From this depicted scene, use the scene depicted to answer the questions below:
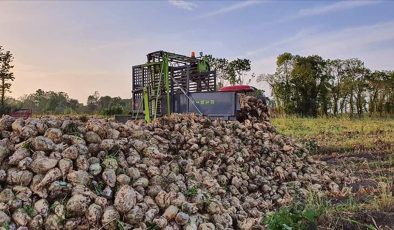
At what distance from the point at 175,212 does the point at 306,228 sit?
1.21 metres

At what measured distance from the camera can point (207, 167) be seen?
5758 millimetres

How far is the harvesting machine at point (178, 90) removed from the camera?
7879 millimetres

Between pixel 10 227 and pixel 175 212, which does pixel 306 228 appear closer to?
pixel 175 212

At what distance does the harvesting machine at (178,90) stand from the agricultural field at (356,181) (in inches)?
96.1

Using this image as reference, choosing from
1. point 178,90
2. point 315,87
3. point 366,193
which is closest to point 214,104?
point 178,90

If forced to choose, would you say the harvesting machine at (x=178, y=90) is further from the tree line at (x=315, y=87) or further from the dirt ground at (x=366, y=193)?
the tree line at (x=315, y=87)

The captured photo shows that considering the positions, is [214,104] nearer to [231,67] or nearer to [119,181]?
[119,181]

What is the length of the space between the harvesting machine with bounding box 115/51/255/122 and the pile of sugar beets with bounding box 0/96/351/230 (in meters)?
1.74

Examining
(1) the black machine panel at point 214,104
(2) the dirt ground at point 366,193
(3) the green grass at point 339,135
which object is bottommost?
(2) the dirt ground at point 366,193

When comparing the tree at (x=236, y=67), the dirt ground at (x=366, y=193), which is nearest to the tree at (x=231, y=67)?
the tree at (x=236, y=67)

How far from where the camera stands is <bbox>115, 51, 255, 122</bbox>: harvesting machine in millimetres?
7879

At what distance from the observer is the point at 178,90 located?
880 centimetres

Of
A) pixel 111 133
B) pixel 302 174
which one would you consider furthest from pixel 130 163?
pixel 302 174

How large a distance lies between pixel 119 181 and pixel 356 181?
4693mm
